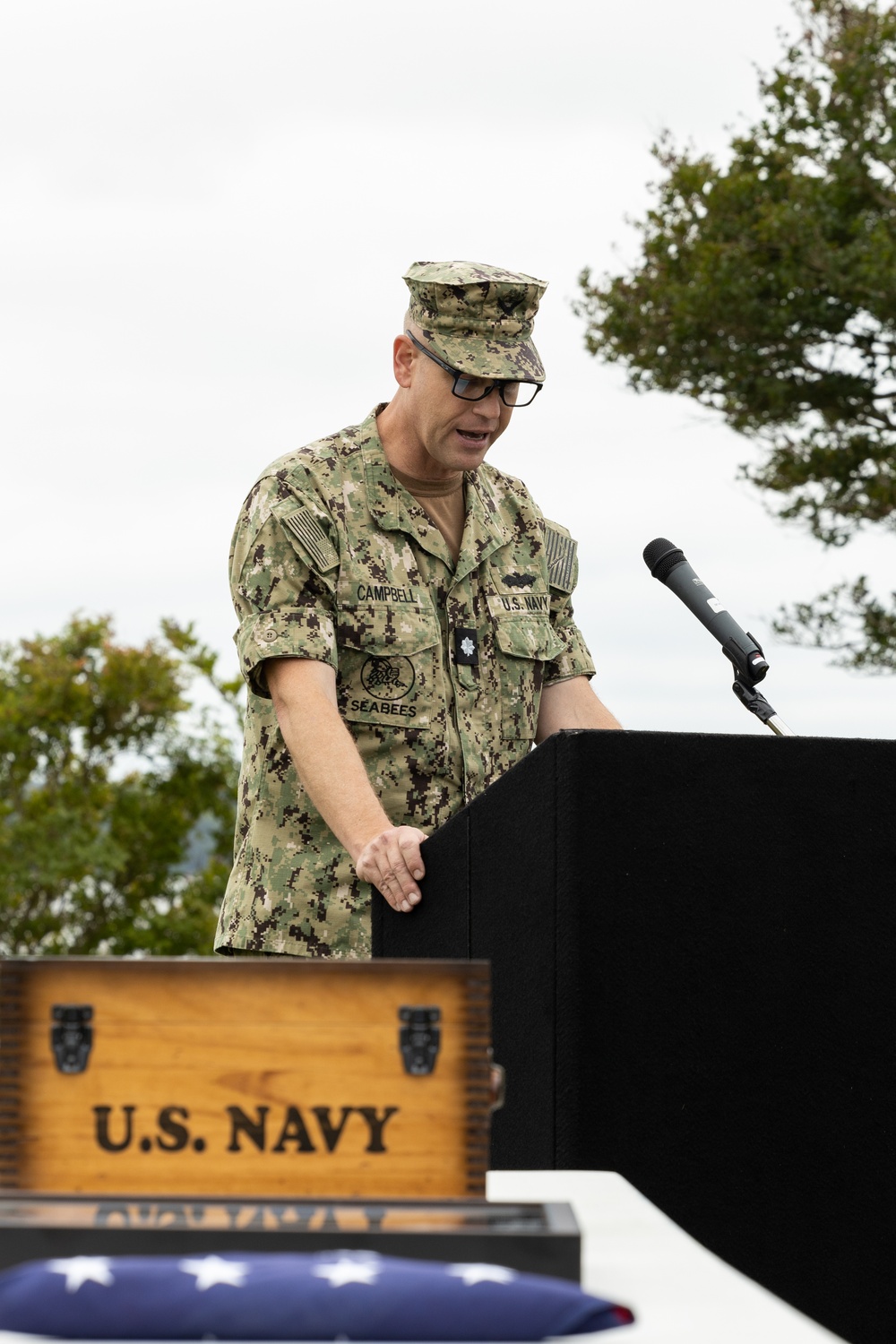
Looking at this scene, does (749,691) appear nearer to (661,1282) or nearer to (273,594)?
(273,594)

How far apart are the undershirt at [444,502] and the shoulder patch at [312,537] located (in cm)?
24

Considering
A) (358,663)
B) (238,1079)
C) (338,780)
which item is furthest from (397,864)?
(238,1079)

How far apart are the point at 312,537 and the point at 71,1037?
173 centimetres

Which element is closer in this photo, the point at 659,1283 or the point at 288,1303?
the point at 288,1303

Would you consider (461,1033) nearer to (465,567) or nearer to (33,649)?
(465,567)

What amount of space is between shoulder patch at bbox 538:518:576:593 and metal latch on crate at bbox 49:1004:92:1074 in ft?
6.97

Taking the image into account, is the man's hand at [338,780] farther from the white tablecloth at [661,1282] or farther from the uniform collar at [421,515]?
the white tablecloth at [661,1282]

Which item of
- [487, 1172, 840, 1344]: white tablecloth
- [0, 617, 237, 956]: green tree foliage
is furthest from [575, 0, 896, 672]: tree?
[487, 1172, 840, 1344]: white tablecloth

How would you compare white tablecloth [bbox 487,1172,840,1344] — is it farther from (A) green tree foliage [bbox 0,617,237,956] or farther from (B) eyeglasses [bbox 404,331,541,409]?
(A) green tree foliage [bbox 0,617,237,956]

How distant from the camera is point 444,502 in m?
2.95

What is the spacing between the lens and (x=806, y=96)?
8805 mm

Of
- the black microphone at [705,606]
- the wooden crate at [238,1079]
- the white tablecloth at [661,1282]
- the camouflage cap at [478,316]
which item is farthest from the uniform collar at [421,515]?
the wooden crate at [238,1079]

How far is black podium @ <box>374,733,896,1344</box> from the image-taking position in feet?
5.96

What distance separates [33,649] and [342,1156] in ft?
30.9
